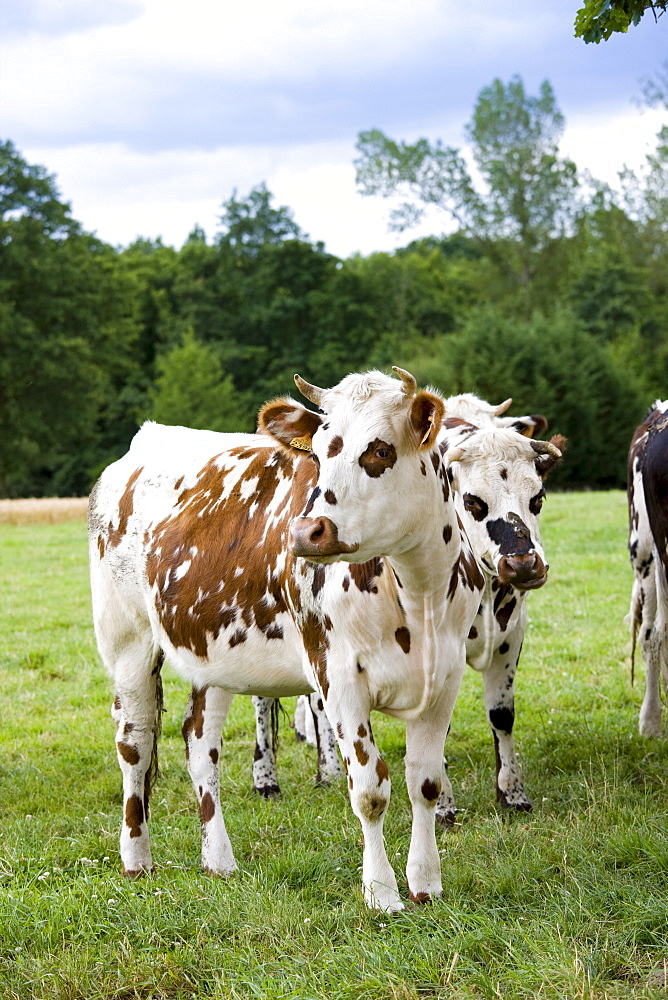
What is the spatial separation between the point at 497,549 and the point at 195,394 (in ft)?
154

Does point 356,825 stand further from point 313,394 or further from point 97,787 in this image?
point 313,394

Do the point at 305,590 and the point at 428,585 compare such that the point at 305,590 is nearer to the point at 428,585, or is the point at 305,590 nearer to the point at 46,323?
the point at 428,585

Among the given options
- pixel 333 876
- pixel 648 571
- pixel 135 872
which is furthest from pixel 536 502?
pixel 135 872

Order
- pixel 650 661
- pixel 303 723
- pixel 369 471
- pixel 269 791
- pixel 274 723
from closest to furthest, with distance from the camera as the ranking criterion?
1. pixel 369 471
2. pixel 269 791
3. pixel 274 723
4. pixel 650 661
5. pixel 303 723

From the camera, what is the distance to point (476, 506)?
5203 millimetres

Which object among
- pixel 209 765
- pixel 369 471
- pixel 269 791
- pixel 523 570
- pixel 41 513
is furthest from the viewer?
pixel 41 513

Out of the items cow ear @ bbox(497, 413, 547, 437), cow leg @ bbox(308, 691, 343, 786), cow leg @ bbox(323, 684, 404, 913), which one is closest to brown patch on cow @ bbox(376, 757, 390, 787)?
cow leg @ bbox(323, 684, 404, 913)

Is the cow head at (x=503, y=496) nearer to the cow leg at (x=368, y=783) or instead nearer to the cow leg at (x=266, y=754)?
the cow leg at (x=368, y=783)

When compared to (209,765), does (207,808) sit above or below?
below

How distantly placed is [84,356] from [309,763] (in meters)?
42.5

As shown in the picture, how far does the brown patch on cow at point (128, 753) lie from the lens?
559 centimetres

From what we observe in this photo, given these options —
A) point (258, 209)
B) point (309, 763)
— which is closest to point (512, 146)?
point (258, 209)

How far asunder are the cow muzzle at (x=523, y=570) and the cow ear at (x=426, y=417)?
1.00 meters

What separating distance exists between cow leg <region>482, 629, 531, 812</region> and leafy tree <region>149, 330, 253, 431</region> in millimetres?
44661
